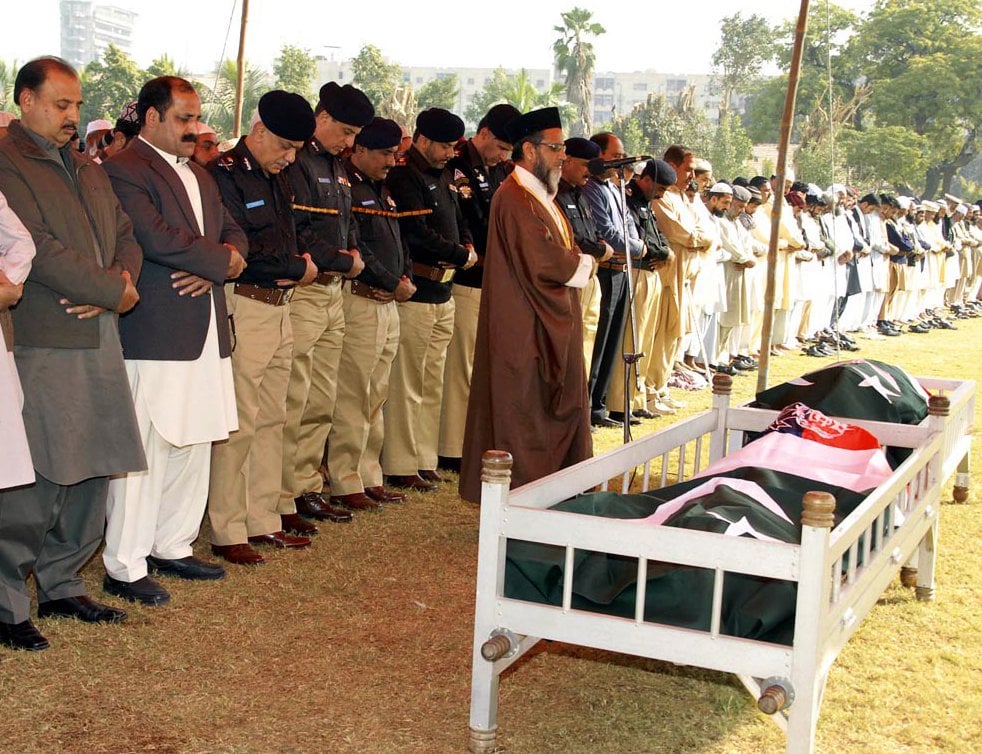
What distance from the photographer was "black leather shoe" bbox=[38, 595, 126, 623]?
4.18 m

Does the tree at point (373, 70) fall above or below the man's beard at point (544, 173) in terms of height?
above

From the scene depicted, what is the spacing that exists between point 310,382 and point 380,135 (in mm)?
1250

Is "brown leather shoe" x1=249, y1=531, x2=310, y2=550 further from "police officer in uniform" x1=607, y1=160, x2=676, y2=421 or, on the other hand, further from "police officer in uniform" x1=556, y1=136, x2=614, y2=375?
"police officer in uniform" x1=607, y1=160, x2=676, y2=421

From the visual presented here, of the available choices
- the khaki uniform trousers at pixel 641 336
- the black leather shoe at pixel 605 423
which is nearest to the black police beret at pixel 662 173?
the khaki uniform trousers at pixel 641 336

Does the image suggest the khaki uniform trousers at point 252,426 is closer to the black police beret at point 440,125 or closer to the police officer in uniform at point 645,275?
the black police beret at point 440,125

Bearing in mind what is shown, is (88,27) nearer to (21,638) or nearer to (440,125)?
(440,125)

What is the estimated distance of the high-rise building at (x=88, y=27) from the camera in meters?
54.4

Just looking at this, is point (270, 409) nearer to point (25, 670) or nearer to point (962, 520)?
point (25, 670)

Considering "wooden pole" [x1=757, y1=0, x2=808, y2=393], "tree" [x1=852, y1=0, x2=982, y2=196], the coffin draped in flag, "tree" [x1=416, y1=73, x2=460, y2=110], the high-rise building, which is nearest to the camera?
the coffin draped in flag

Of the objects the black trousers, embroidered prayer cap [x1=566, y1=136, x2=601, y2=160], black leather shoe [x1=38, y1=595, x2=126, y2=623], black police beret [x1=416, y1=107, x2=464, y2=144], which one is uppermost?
black police beret [x1=416, y1=107, x2=464, y2=144]

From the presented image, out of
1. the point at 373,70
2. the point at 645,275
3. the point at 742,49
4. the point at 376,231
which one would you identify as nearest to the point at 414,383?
the point at 376,231

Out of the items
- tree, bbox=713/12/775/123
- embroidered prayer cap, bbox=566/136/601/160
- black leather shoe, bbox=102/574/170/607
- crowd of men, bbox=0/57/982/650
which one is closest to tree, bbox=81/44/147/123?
tree, bbox=713/12/775/123

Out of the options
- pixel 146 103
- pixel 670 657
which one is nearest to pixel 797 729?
pixel 670 657

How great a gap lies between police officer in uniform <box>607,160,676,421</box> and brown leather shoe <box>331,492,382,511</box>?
3.09 meters
